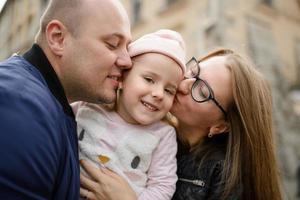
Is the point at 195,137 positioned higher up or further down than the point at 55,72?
further down

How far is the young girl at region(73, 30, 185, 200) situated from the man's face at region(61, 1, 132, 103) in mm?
193

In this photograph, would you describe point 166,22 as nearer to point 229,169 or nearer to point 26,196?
point 229,169

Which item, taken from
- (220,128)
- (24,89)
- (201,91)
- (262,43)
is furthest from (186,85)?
(262,43)

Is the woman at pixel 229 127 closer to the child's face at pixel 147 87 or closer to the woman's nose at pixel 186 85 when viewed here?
the woman's nose at pixel 186 85

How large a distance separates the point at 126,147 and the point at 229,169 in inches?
27.1

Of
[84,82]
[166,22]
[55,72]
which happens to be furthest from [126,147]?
[166,22]

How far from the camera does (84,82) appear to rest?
235cm

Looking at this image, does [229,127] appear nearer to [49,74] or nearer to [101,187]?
[101,187]

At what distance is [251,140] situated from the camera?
8.98ft

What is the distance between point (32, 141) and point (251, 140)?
62.1 inches

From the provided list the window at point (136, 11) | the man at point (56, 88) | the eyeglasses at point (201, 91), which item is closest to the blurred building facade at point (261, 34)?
the window at point (136, 11)

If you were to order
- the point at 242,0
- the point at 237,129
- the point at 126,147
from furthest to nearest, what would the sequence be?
1. the point at 242,0
2. the point at 237,129
3. the point at 126,147

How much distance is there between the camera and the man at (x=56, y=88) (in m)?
1.64

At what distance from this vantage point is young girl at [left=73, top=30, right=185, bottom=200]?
8.23 feet
